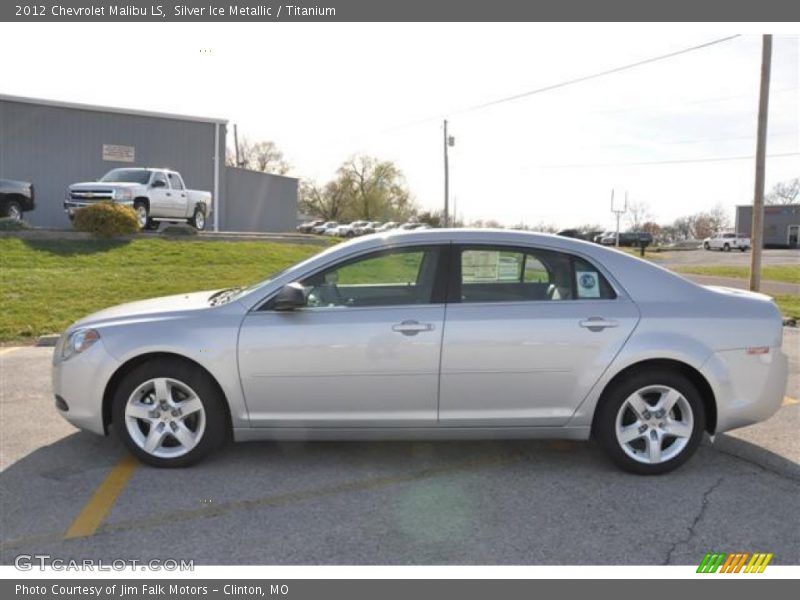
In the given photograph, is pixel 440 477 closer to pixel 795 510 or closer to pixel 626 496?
pixel 626 496

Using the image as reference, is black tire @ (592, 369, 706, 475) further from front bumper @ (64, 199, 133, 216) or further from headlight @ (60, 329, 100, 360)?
front bumper @ (64, 199, 133, 216)

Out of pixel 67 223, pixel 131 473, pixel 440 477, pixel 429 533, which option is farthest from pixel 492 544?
pixel 67 223

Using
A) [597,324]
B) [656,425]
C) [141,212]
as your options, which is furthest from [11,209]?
[656,425]

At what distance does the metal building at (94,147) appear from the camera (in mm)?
24266

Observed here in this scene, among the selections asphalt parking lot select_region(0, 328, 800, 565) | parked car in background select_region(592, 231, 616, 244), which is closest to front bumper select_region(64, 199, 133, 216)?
asphalt parking lot select_region(0, 328, 800, 565)

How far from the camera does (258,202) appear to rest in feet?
101

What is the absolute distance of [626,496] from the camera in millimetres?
3834

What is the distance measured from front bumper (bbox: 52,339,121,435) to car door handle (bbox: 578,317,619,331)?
2.93 meters

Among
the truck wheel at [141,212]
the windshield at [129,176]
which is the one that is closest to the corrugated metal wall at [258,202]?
the windshield at [129,176]

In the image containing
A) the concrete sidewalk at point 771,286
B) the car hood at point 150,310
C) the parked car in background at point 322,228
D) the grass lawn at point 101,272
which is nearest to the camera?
the car hood at point 150,310

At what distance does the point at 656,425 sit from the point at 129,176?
59.9ft

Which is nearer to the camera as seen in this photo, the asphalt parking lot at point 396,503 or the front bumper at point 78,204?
the asphalt parking lot at point 396,503

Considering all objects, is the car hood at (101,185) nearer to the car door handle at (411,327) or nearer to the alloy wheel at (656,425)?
the car door handle at (411,327)

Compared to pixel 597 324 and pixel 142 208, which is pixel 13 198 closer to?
pixel 142 208
